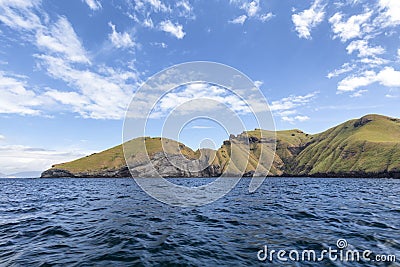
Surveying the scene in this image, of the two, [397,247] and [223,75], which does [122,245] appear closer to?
[397,247]

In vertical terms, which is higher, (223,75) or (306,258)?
(223,75)

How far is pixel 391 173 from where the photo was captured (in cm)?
17512

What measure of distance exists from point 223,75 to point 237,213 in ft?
42.6

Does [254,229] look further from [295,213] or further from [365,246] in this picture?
[295,213]

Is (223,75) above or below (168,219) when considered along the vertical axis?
Result: above

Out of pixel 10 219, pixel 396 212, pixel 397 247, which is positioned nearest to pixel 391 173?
pixel 396 212

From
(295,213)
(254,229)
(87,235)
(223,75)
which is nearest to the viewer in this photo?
(87,235)

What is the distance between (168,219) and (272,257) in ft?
32.5

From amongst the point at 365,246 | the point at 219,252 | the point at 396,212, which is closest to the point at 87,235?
the point at 219,252

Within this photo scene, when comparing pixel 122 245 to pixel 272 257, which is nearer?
pixel 272 257

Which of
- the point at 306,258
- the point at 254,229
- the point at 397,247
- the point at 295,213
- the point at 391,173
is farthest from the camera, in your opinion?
the point at 391,173

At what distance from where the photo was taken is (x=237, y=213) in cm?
2086

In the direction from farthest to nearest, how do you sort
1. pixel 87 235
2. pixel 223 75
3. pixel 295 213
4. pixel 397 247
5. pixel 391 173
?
pixel 391 173 → pixel 223 75 → pixel 295 213 → pixel 87 235 → pixel 397 247

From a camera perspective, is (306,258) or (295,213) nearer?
(306,258)
